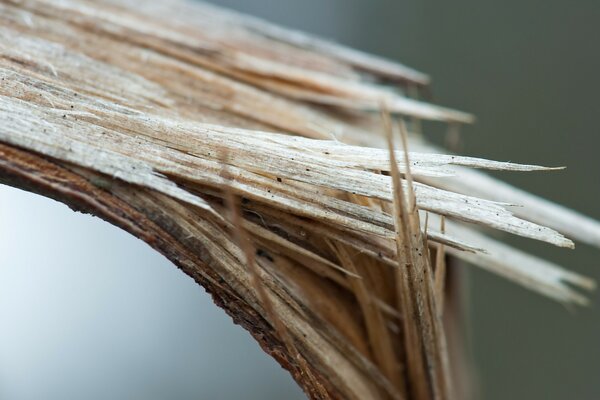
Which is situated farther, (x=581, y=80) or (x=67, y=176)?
(x=581, y=80)

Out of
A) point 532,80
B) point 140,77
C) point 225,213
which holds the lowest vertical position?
point 225,213

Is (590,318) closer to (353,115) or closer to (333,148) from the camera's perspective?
(353,115)

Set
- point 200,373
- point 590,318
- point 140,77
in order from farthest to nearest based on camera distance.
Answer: point 590,318
point 200,373
point 140,77

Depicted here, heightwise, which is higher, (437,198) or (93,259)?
(93,259)

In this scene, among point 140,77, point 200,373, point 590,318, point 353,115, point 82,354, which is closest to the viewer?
point 140,77

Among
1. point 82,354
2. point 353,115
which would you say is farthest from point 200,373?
point 353,115

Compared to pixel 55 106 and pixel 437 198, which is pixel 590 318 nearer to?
pixel 437 198

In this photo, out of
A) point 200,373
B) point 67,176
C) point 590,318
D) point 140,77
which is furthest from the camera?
point 590,318

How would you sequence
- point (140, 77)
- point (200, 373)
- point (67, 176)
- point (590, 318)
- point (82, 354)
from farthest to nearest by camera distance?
1. point (590, 318)
2. point (200, 373)
3. point (82, 354)
4. point (140, 77)
5. point (67, 176)

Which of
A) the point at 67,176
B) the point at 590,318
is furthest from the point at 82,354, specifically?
the point at 590,318
